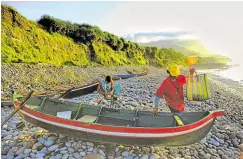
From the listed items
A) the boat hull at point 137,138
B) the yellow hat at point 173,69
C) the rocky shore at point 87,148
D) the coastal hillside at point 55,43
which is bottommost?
the rocky shore at point 87,148

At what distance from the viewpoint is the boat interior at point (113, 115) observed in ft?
22.3

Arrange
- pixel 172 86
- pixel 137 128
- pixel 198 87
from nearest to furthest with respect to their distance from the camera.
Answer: pixel 137 128 < pixel 172 86 < pixel 198 87

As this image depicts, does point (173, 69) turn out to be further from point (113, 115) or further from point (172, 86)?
point (113, 115)

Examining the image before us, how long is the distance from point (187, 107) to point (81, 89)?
5284 mm

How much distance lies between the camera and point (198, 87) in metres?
7.25

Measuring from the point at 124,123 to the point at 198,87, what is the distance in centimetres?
234

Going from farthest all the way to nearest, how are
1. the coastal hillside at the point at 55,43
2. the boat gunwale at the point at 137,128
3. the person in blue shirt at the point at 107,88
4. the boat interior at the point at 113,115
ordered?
the coastal hillside at the point at 55,43 < the person in blue shirt at the point at 107,88 < the boat interior at the point at 113,115 < the boat gunwale at the point at 137,128

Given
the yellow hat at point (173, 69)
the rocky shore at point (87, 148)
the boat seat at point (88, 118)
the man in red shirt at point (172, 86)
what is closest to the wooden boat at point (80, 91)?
the rocky shore at point (87, 148)

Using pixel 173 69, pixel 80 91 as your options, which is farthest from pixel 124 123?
pixel 80 91

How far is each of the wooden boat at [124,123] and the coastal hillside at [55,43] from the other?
11590 mm

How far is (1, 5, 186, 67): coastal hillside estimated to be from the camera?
20500mm

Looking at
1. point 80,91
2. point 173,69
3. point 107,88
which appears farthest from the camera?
point 80,91

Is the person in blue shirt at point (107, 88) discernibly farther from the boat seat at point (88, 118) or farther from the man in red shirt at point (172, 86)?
the man in red shirt at point (172, 86)

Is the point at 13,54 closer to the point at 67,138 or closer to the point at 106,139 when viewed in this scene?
the point at 67,138
